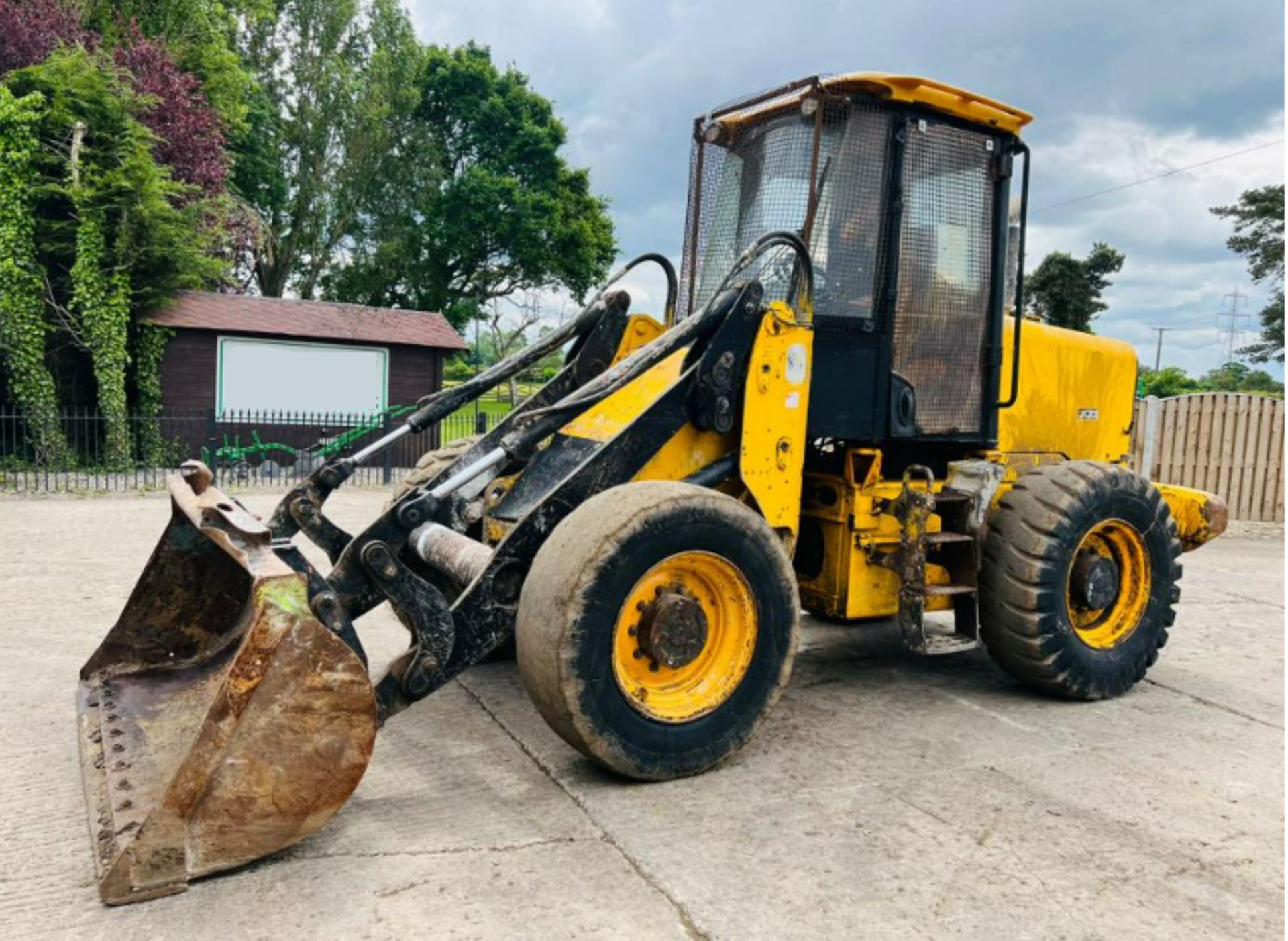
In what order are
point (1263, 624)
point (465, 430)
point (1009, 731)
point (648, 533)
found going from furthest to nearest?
point (465, 430), point (1263, 624), point (1009, 731), point (648, 533)

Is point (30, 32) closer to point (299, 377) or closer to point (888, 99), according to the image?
point (299, 377)

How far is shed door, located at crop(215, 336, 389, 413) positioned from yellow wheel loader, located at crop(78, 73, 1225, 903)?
1499 centimetres

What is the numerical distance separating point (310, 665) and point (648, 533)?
3.96 ft

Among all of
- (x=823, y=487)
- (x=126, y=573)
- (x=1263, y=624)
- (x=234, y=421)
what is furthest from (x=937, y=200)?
(x=234, y=421)

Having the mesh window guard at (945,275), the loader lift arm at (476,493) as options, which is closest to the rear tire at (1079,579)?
the mesh window guard at (945,275)

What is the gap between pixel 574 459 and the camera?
469 centimetres

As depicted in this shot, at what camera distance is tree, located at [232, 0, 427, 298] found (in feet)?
97.7

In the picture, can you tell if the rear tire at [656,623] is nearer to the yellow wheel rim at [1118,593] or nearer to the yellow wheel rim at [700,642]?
the yellow wheel rim at [700,642]

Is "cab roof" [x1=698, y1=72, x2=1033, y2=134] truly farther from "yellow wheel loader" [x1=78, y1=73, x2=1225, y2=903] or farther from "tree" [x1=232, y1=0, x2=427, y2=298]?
"tree" [x1=232, y1=0, x2=427, y2=298]

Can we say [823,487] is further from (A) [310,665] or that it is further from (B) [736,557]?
(A) [310,665]

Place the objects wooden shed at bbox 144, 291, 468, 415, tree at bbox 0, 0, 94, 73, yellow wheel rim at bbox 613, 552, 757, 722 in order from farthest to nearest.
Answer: wooden shed at bbox 144, 291, 468, 415 < tree at bbox 0, 0, 94, 73 < yellow wheel rim at bbox 613, 552, 757, 722

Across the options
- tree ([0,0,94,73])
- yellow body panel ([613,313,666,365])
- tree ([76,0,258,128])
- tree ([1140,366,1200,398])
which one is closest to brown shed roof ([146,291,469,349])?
tree ([0,0,94,73])

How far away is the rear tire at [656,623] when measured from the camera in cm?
342

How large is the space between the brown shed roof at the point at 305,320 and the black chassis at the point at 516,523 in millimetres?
15505
